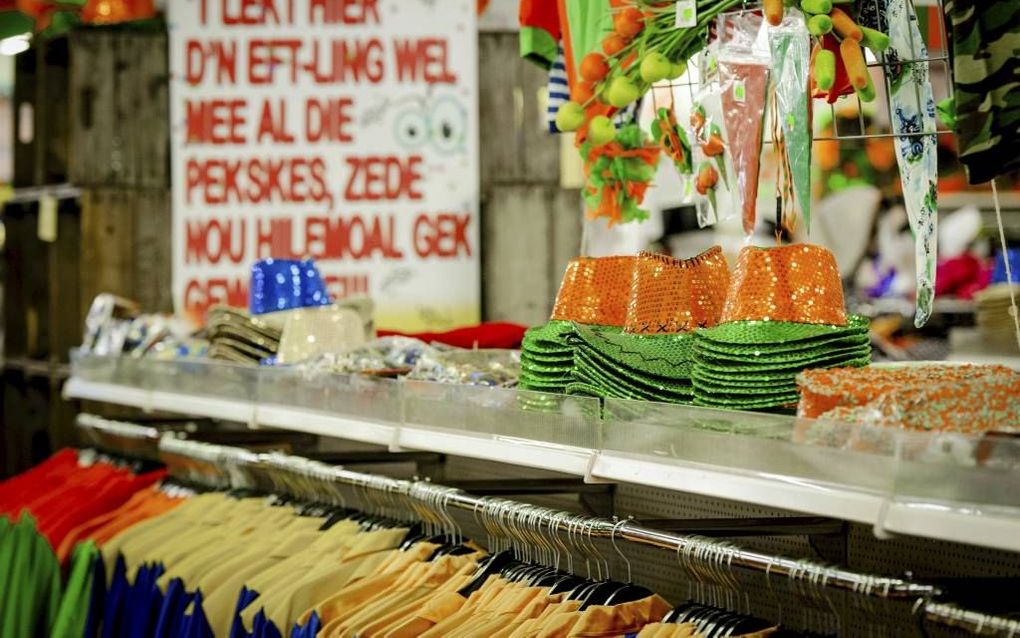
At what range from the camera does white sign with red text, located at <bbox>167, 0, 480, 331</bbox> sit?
479 cm

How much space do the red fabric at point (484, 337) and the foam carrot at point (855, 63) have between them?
1.25 m

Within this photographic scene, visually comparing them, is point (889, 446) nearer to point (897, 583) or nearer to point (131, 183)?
point (897, 583)

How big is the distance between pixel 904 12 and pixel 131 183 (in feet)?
12.7

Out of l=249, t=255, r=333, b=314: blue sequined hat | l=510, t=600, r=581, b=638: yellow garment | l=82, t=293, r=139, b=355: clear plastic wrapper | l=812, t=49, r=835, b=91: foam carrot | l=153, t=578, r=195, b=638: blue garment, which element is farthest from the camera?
l=82, t=293, r=139, b=355: clear plastic wrapper

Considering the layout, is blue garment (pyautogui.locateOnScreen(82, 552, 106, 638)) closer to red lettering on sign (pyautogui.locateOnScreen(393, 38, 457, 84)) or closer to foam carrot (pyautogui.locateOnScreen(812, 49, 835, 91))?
foam carrot (pyautogui.locateOnScreen(812, 49, 835, 91))

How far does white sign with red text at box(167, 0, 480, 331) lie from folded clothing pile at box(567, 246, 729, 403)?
9.37 feet

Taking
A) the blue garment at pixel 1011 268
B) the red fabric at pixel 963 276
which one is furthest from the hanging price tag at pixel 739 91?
the red fabric at pixel 963 276

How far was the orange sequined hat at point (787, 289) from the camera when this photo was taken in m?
1.64

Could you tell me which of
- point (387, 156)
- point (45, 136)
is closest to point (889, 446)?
point (387, 156)

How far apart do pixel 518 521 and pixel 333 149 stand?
299cm

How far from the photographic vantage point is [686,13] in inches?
77.5

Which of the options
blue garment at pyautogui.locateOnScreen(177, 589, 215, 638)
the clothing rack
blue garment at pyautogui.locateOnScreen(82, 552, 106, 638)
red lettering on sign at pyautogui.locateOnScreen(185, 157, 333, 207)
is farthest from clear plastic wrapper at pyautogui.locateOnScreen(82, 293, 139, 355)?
blue garment at pyautogui.locateOnScreen(177, 589, 215, 638)

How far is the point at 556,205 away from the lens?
5012 millimetres

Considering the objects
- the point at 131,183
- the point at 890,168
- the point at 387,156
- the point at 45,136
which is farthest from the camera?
the point at 890,168
